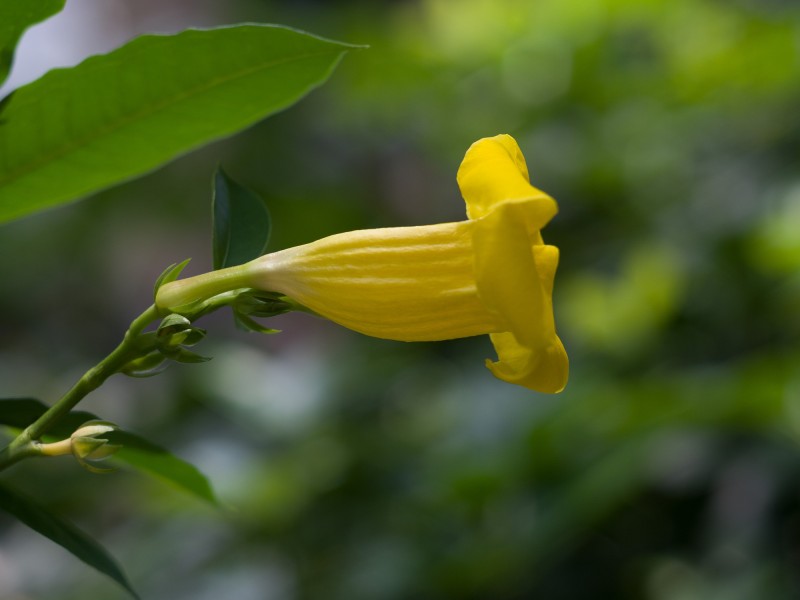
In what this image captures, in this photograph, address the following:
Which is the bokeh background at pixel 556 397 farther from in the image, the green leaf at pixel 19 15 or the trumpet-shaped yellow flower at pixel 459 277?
the green leaf at pixel 19 15

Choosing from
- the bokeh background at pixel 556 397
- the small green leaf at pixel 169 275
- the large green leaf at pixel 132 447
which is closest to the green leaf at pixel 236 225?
the small green leaf at pixel 169 275

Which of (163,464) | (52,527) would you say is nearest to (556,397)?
(163,464)

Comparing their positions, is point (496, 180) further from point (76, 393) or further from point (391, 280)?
point (76, 393)

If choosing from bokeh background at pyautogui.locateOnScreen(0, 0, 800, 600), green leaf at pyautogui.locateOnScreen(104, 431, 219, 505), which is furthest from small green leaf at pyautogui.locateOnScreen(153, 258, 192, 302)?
bokeh background at pyautogui.locateOnScreen(0, 0, 800, 600)

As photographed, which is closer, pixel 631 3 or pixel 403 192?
pixel 631 3

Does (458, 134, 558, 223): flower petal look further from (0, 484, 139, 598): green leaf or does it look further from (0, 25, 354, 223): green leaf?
(0, 484, 139, 598): green leaf

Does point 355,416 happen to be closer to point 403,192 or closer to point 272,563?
point 272,563

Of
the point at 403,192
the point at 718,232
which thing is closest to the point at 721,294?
the point at 718,232
